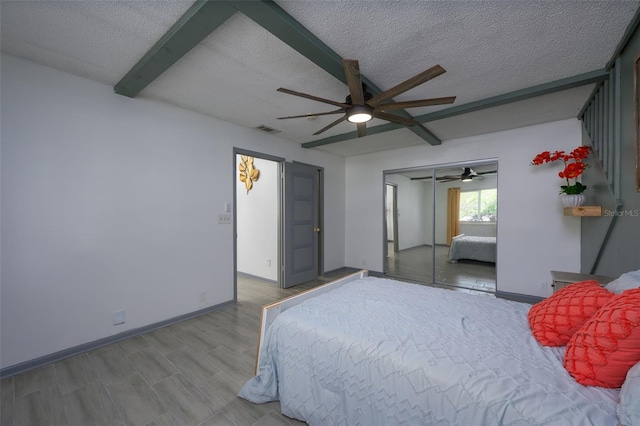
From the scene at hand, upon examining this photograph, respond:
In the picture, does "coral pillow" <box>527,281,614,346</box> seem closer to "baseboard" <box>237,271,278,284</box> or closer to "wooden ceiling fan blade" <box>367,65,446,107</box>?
"wooden ceiling fan blade" <box>367,65,446,107</box>

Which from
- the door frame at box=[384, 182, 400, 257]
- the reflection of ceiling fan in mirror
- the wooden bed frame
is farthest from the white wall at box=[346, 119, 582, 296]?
the wooden bed frame

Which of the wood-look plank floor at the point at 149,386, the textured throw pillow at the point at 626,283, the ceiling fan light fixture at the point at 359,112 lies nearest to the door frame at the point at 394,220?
the ceiling fan light fixture at the point at 359,112

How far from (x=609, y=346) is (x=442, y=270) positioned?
4.43m

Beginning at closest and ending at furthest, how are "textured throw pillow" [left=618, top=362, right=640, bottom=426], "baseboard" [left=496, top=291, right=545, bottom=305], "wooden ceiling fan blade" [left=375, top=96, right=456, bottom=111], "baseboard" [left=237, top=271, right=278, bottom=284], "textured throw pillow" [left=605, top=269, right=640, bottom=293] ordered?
"textured throw pillow" [left=618, top=362, right=640, bottom=426]
"textured throw pillow" [left=605, top=269, right=640, bottom=293]
"wooden ceiling fan blade" [left=375, top=96, right=456, bottom=111]
"baseboard" [left=496, top=291, right=545, bottom=305]
"baseboard" [left=237, top=271, right=278, bottom=284]

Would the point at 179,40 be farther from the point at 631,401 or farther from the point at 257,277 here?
the point at 257,277

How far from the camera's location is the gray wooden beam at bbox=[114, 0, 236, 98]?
1487mm

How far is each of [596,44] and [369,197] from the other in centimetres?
364

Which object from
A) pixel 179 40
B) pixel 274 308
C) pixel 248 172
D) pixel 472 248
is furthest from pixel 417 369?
pixel 472 248

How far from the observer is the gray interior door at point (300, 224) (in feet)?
13.8

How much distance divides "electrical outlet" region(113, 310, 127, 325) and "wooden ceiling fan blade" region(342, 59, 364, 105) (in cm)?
308

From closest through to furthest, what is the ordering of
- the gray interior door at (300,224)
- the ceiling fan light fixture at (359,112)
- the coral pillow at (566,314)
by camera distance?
the coral pillow at (566,314) → the ceiling fan light fixture at (359,112) → the gray interior door at (300,224)

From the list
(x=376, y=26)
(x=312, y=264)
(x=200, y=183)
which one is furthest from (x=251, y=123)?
(x=312, y=264)

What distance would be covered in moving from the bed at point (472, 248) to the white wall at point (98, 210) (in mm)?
4690

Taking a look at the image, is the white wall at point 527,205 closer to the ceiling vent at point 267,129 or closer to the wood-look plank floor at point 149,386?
the ceiling vent at point 267,129
